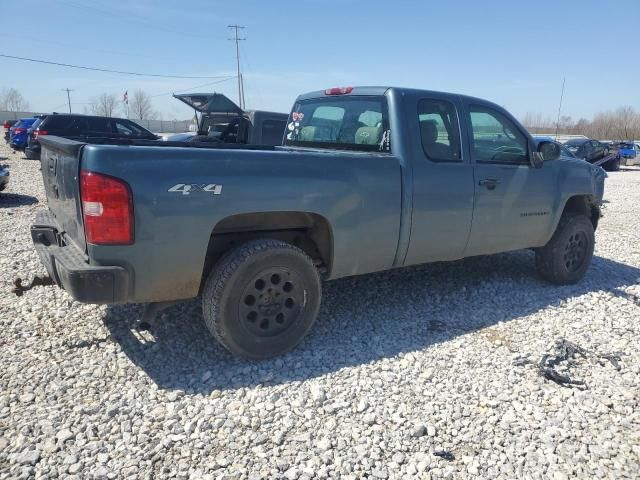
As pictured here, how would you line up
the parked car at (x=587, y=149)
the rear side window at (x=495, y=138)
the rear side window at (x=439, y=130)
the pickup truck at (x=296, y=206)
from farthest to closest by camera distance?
1. the parked car at (x=587, y=149)
2. the rear side window at (x=495, y=138)
3. the rear side window at (x=439, y=130)
4. the pickup truck at (x=296, y=206)

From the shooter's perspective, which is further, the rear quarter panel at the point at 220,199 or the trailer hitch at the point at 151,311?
the trailer hitch at the point at 151,311

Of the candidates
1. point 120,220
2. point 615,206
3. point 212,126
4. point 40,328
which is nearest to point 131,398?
point 120,220

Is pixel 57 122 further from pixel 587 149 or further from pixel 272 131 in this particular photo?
pixel 587 149

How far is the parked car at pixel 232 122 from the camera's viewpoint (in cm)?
828

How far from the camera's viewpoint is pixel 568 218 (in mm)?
5402

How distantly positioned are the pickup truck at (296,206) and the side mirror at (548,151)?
0.01 metres

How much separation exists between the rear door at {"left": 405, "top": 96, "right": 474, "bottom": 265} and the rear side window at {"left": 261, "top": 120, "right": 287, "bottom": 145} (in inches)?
174

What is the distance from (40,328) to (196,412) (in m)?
1.79

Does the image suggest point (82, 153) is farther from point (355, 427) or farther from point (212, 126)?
point (212, 126)

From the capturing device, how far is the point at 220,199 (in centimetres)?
304

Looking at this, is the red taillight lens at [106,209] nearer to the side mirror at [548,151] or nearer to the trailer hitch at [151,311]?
the trailer hitch at [151,311]

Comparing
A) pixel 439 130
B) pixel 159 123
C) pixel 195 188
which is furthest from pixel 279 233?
pixel 159 123

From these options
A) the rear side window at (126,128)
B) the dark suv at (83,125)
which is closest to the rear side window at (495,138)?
the dark suv at (83,125)

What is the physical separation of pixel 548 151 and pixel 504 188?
0.77 m
